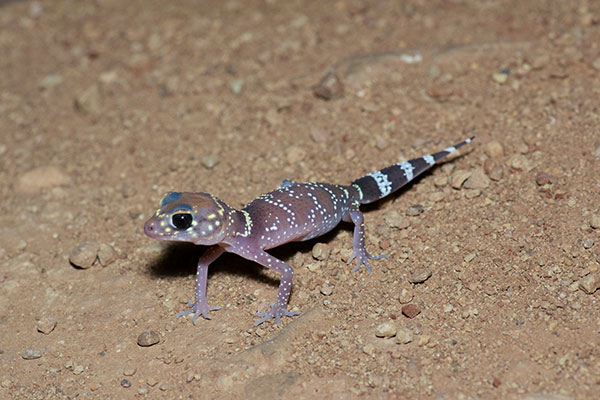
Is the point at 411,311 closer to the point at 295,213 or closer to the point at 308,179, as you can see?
the point at 295,213

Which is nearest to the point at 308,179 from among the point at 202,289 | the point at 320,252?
the point at 320,252

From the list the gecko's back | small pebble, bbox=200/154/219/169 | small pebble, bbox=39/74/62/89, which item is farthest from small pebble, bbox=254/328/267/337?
small pebble, bbox=39/74/62/89

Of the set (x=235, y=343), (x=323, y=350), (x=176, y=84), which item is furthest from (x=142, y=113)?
(x=323, y=350)

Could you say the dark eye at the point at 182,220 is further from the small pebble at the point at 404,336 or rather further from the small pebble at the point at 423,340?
the small pebble at the point at 423,340

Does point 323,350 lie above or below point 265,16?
below

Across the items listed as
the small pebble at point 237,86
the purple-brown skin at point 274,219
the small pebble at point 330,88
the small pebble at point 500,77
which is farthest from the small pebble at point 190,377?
the small pebble at point 500,77

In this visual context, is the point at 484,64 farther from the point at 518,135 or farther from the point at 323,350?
the point at 323,350

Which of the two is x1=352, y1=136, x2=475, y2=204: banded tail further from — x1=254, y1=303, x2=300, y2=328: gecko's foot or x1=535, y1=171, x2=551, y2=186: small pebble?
x1=254, y1=303, x2=300, y2=328: gecko's foot
